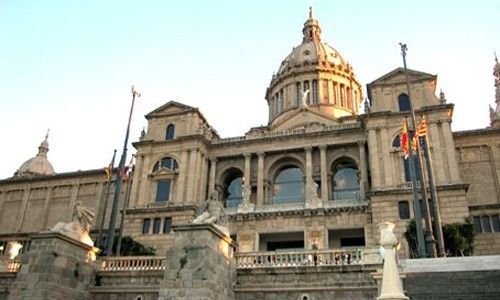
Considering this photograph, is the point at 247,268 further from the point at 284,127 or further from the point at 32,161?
the point at 32,161

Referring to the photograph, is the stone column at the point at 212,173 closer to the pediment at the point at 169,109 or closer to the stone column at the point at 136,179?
the pediment at the point at 169,109

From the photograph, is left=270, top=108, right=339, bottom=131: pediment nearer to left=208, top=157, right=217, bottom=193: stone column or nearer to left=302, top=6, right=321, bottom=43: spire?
left=208, top=157, right=217, bottom=193: stone column

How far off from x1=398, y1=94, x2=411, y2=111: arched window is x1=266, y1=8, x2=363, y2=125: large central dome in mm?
17005

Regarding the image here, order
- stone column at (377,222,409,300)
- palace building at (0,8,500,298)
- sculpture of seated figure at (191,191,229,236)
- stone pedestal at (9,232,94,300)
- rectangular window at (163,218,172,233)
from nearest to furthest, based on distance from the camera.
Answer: stone column at (377,222,409,300)
sculpture of seated figure at (191,191,229,236)
stone pedestal at (9,232,94,300)
palace building at (0,8,500,298)
rectangular window at (163,218,172,233)

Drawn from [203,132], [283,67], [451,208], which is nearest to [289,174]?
[203,132]

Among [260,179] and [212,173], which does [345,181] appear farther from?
[212,173]

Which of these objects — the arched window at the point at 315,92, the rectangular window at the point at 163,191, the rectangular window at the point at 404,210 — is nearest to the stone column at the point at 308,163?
the rectangular window at the point at 404,210

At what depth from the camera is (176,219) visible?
140 feet

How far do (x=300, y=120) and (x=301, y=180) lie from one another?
11.4m

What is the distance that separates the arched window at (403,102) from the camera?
137 feet

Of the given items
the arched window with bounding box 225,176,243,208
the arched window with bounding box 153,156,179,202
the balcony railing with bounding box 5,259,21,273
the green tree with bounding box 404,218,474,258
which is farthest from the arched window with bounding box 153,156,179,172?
the green tree with bounding box 404,218,474,258

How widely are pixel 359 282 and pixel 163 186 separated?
28.8m

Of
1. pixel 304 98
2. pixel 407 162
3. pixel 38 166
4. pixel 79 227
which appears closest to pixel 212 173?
pixel 304 98

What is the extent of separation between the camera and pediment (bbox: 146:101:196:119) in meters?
48.7
